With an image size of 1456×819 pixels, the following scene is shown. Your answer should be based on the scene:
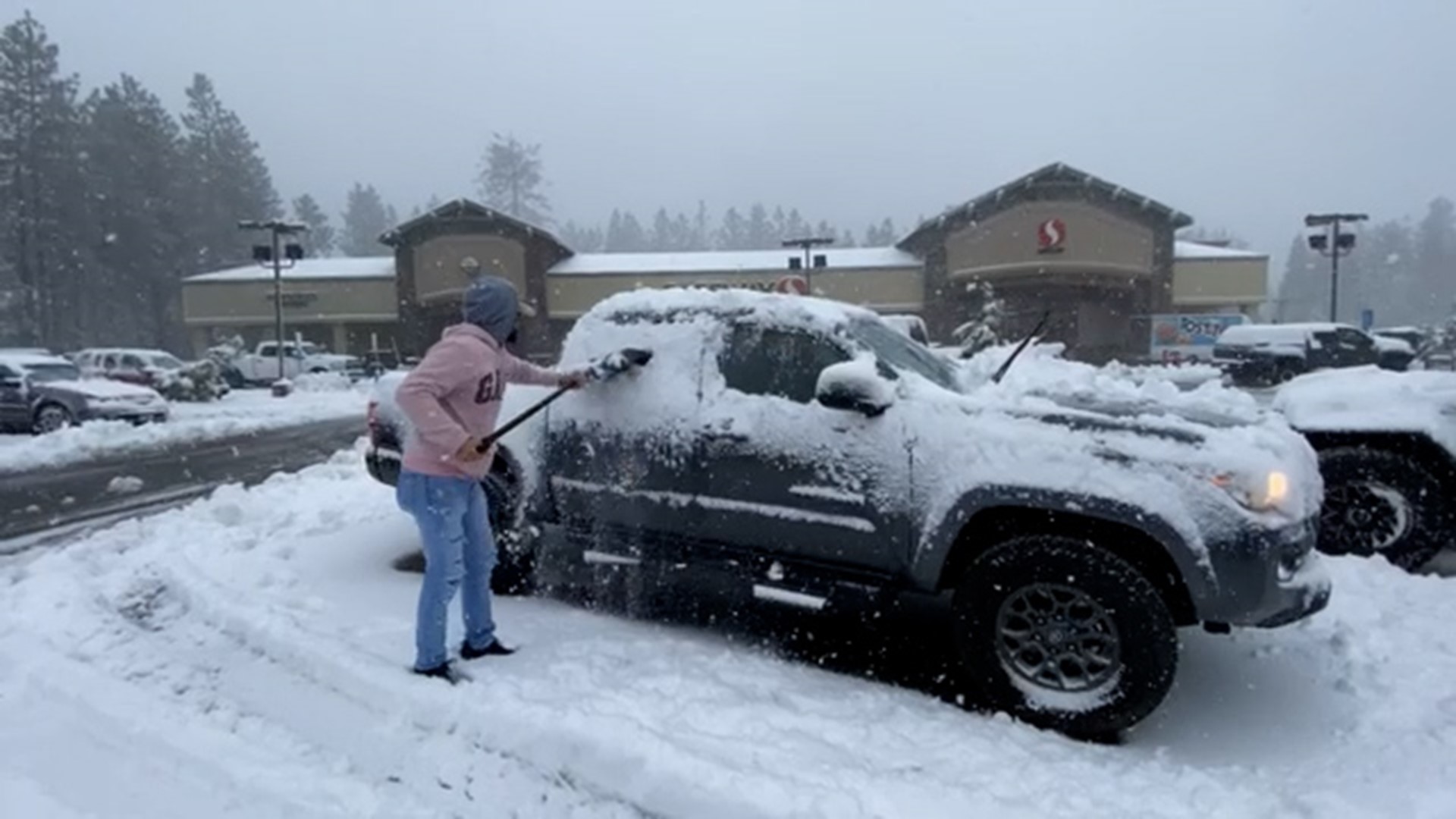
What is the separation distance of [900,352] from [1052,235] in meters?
A: 36.3

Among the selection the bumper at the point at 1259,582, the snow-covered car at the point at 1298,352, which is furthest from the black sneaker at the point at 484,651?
the snow-covered car at the point at 1298,352

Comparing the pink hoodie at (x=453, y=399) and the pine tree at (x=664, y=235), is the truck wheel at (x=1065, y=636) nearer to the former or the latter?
the pink hoodie at (x=453, y=399)

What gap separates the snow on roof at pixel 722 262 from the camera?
41094 millimetres

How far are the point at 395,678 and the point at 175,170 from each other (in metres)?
64.6

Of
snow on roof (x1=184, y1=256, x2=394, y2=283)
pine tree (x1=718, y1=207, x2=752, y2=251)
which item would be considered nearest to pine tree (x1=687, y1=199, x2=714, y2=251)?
pine tree (x1=718, y1=207, x2=752, y2=251)

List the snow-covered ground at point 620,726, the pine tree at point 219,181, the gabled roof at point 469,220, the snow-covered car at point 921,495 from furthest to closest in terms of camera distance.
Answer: the pine tree at point 219,181, the gabled roof at point 469,220, the snow-covered car at point 921,495, the snow-covered ground at point 620,726

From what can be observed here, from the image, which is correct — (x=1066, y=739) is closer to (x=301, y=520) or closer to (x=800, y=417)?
(x=800, y=417)

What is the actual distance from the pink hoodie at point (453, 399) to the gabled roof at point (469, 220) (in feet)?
130

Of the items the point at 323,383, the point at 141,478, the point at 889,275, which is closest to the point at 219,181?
the point at 323,383

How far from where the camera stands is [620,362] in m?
4.88

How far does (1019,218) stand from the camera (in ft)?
128

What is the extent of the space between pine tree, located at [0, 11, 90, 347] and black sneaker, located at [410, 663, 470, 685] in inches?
2264

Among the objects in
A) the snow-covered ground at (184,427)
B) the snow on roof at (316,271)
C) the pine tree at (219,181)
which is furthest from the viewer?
the pine tree at (219,181)

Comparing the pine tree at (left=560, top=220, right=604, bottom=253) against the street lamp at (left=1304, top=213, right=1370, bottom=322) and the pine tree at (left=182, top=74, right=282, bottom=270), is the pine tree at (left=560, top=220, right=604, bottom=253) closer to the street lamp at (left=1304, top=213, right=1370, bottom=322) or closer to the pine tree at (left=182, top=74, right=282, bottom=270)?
the pine tree at (left=182, top=74, right=282, bottom=270)
